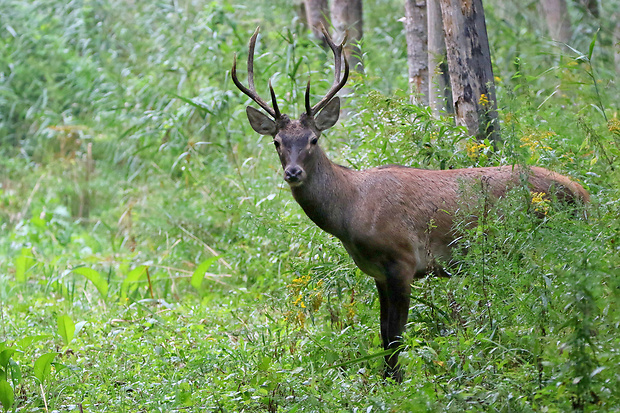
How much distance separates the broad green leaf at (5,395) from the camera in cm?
464

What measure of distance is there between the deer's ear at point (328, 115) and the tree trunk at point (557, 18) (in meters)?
7.35

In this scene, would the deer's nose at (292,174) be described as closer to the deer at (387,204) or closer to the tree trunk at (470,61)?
the deer at (387,204)

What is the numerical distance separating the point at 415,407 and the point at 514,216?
1.46 metres

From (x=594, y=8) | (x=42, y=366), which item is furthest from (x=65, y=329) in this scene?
(x=594, y=8)

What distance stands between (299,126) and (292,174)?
0.51 m

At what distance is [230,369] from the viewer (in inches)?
205

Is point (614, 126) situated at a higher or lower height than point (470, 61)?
lower

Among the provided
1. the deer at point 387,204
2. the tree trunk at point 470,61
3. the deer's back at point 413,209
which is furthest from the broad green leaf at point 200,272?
the tree trunk at point 470,61

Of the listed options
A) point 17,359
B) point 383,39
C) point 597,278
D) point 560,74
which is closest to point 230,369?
point 17,359

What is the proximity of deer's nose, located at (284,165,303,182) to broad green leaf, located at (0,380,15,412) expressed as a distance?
7.32 feet

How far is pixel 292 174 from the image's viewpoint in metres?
5.17

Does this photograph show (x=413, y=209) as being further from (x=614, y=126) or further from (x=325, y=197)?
(x=614, y=126)

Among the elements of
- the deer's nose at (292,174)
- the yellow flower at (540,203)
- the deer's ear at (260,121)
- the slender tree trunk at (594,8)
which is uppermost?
the slender tree trunk at (594,8)

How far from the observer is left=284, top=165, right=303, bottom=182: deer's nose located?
5.17m
